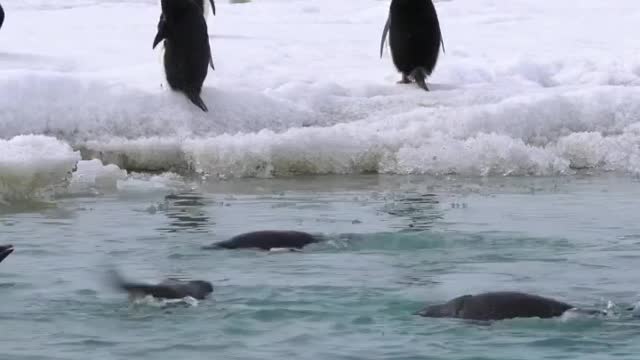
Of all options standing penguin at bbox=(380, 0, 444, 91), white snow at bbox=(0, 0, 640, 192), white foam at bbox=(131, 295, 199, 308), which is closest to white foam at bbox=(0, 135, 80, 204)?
white snow at bbox=(0, 0, 640, 192)

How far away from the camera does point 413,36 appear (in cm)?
1377

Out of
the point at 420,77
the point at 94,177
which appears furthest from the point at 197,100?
the point at 420,77

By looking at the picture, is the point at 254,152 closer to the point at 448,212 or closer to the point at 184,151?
the point at 184,151

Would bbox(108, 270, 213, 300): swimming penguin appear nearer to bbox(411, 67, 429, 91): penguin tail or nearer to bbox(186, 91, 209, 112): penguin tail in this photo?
bbox(186, 91, 209, 112): penguin tail

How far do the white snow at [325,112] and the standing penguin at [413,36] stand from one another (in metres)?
0.15

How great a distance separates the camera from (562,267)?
23.1ft

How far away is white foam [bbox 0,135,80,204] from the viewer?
9531mm

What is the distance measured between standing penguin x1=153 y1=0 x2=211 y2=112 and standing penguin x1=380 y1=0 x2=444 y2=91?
5.90 feet

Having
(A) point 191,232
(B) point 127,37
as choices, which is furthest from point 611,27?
(A) point 191,232

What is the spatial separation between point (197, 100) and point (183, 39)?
1082mm

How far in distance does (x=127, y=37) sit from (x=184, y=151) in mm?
5192

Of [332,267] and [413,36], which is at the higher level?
[413,36]

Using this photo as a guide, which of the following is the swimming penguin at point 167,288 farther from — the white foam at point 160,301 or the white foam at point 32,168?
the white foam at point 32,168

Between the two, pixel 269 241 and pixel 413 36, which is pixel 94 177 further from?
pixel 413 36
